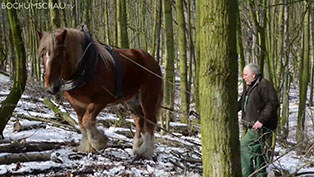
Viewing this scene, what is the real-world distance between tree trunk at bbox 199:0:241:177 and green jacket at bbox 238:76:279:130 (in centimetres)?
261

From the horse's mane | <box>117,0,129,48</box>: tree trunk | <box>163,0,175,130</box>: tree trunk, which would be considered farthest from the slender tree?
the horse's mane

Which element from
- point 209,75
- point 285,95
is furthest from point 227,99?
point 285,95

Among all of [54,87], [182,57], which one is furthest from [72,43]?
[182,57]

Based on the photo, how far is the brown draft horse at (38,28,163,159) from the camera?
3545mm

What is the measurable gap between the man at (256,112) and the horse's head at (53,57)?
2.33 metres

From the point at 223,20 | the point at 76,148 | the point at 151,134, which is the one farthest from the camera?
the point at 151,134

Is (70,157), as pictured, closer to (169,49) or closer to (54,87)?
(54,87)

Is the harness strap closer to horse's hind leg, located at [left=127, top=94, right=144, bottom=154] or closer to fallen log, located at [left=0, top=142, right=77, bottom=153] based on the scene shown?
Answer: horse's hind leg, located at [left=127, top=94, right=144, bottom=154]

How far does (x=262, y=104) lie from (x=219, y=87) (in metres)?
2.88

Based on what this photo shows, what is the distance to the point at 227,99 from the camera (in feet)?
5.92

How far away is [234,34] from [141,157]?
2.89m

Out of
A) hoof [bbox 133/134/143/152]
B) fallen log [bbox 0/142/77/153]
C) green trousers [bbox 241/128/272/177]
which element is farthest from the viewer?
hoof [bbox 133/134/143/152]

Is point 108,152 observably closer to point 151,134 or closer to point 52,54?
point 151,134

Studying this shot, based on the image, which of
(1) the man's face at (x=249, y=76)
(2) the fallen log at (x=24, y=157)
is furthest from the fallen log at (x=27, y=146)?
(1) the man's face at (x=249, y=76)
